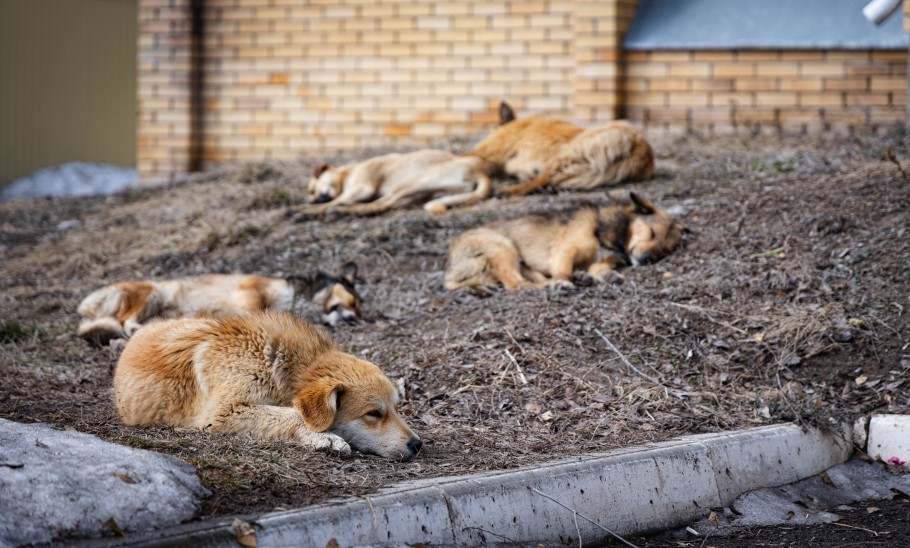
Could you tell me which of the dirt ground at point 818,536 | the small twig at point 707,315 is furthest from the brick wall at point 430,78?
the dirt ground at point 818,536

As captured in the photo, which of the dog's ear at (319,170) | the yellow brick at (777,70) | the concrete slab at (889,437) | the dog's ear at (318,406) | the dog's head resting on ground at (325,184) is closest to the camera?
the dog's ear at (318,406)

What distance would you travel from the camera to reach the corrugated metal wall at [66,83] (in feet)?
62.0

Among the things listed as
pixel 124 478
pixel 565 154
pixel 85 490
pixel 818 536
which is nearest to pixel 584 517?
pixel 818 536

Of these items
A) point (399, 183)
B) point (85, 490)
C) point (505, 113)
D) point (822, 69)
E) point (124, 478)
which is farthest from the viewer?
point (505, 113)

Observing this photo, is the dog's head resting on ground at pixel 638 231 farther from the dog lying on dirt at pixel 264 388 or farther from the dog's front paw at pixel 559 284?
the dog lying on dirt at pixel 264 388

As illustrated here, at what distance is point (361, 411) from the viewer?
15.3 feet

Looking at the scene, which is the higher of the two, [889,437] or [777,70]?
[777,70]

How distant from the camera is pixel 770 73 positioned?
1273 centimetres

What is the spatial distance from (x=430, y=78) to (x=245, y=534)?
11.5 m

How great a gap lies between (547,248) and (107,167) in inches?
522

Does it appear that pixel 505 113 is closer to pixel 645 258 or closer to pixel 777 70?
pixel 777 70

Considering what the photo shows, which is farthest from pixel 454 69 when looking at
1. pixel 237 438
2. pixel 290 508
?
pixel 290 508

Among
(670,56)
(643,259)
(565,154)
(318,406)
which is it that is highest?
(670,56)

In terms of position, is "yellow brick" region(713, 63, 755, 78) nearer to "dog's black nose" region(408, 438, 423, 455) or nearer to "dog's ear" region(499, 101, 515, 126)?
"dog's ear" region(499, 101, 515, 126)
